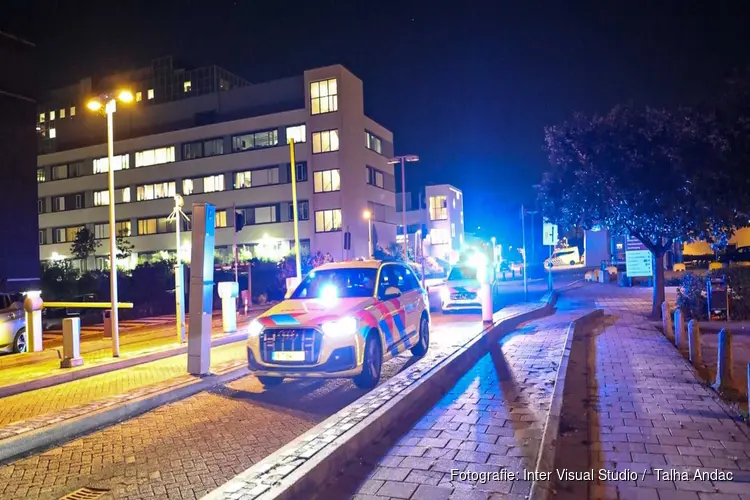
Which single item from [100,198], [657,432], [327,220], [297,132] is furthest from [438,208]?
[657,432]

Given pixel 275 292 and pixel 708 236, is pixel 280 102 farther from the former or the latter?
pixel 708 236

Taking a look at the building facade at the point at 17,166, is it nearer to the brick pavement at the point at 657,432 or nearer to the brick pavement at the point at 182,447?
the brick pavement at the point at 182,447

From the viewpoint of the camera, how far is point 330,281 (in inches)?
385

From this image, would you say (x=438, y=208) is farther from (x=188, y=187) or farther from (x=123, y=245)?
(x=123, y=245)

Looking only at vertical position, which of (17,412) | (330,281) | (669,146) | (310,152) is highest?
(310,152)

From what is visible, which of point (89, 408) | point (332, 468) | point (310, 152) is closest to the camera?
point (332, 468)

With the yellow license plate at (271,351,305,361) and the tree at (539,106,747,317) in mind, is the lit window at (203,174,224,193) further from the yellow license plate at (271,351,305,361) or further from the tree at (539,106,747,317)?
the yellow license plate at (271,351,305,361)

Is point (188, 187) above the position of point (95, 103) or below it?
above

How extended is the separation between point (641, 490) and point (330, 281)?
6.24m

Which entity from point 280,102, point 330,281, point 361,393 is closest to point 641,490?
point 361,393

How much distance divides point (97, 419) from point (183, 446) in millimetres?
1724

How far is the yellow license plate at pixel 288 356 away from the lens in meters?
7.71

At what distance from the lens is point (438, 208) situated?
72.0m

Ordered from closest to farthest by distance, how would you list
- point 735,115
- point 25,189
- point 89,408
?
point 89,408
point 735,115
point 25,189
